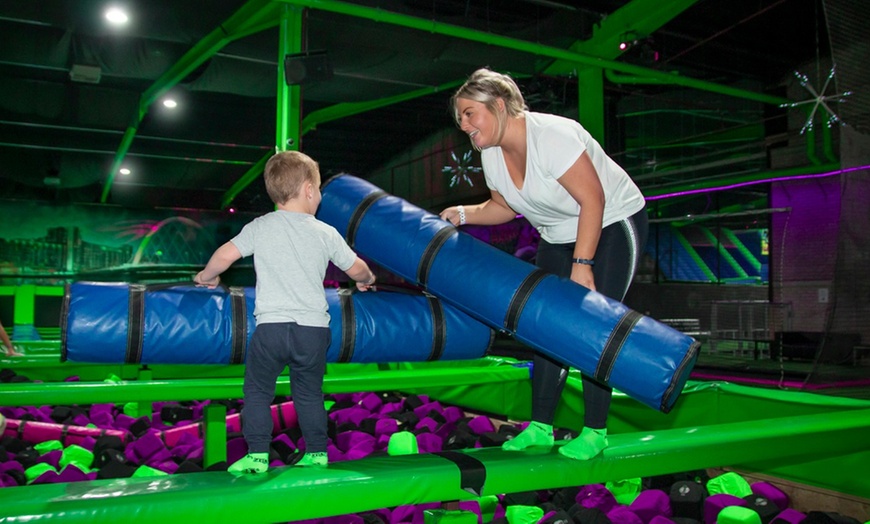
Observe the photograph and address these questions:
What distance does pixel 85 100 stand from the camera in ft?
28.8

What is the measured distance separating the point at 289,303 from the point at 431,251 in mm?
547

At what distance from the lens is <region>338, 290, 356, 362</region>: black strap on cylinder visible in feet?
7.59

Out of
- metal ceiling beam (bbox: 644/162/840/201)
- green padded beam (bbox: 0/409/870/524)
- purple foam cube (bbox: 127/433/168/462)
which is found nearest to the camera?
green padded beam (bbox: 0/409/870/524)

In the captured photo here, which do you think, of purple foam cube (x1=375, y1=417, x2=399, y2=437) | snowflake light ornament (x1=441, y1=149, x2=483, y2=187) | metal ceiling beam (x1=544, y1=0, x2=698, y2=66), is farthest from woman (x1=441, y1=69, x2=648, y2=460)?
snowflake light ornament (x1=441, y1=149, x2=483, y2=187)

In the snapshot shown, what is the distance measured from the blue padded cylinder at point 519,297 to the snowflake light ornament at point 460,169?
806cm

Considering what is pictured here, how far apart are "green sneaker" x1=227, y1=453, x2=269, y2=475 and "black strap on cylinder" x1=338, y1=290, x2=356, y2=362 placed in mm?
670

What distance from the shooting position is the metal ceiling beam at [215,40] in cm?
630

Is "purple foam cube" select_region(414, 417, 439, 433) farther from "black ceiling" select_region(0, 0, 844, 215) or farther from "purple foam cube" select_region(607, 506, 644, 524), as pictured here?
"black ceiling" select_region(0, 0, 844, 215)

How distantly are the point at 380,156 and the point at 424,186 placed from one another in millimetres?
1050

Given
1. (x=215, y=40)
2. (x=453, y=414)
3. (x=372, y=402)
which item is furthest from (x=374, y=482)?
(x=215, y=40)

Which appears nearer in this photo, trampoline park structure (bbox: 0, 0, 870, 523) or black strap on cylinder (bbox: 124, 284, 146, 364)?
trampoline park structure (bbox: 0, 0, 870, 523)

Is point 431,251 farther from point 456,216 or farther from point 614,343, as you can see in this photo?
point 614,343

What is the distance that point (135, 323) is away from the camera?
2.03 m

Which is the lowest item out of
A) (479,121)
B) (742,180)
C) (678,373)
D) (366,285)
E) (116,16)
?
(678,373)
